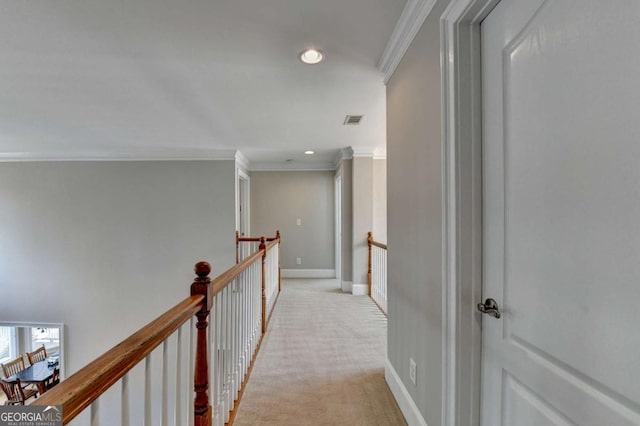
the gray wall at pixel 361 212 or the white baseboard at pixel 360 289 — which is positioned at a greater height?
the gray wall at pixel 361 212

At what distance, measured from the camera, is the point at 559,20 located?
77 centimetres

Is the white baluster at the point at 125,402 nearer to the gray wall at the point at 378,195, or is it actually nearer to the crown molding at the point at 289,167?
the gray wall at the point at 378,195

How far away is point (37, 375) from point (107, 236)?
2.66 meters

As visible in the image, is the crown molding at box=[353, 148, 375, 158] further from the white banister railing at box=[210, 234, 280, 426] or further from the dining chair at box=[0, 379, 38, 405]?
the dining chair at box=[0, 379, 38, 405]

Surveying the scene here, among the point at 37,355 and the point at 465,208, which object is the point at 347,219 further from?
the point at 37,355

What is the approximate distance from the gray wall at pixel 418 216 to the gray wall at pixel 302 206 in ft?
12.9

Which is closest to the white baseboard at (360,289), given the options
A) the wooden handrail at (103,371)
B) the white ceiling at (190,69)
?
the white ceiling at (190,69)

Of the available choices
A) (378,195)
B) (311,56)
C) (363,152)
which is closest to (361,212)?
(378,195)

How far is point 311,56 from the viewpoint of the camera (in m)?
1.90

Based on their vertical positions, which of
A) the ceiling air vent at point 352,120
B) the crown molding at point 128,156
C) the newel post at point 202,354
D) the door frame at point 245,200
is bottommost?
the newel post at point 202,354

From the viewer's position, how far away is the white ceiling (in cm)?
151

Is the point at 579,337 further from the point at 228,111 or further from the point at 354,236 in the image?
the point at 354,236

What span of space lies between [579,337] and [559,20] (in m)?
0.84

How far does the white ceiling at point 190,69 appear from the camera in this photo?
1.51m
